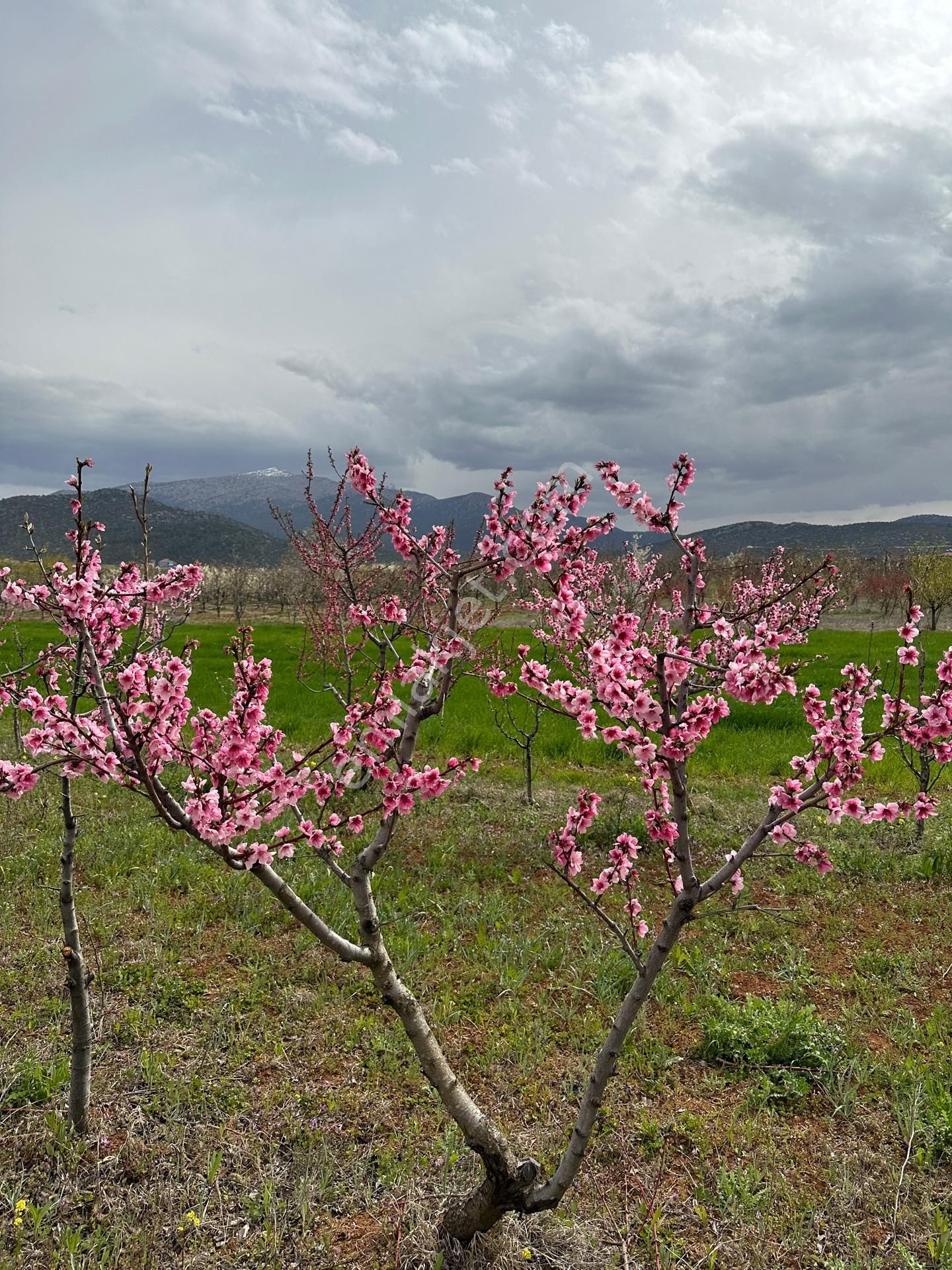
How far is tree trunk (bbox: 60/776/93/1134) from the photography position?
3.66m

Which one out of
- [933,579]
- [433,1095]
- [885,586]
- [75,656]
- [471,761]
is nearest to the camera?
[471,761]

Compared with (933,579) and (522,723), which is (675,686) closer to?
(522,723)

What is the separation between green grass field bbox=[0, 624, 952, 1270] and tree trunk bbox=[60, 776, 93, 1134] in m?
0.17

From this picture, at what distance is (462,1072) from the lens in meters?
4.38

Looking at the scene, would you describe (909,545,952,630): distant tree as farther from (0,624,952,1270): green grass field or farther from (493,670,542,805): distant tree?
(0,624,952,1270): green grass field

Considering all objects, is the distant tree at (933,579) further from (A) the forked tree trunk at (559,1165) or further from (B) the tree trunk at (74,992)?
(B) the tree trunk at (74,992)

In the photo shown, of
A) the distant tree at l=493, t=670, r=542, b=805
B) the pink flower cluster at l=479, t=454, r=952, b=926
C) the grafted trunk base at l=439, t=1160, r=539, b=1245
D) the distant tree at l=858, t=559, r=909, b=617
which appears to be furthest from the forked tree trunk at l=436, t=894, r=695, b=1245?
the distant tree at l=858, t=559, r=909, b=617

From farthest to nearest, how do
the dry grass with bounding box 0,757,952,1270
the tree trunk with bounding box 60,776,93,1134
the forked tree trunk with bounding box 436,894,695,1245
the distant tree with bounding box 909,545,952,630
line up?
the distant tree with bounding box 909,545,952,630
the tree trunk with bounding box 60,776,93,1134
the dry grass with bounding box 0,757,952,1270
the forked tree trunk with bounding box 436,894,695,1245

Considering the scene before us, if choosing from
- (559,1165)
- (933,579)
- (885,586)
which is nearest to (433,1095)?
(559,1165)

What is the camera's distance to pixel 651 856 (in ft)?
27.0

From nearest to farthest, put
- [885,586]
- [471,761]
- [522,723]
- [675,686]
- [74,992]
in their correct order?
[675,686] < [471,761] < [74,992] < [522,723] < [885,586]

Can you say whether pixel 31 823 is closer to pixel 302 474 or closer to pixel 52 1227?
pixel 302 474

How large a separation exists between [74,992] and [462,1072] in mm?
2480

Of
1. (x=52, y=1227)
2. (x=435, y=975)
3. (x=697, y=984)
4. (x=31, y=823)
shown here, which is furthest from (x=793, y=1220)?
(x=31, y=823)
